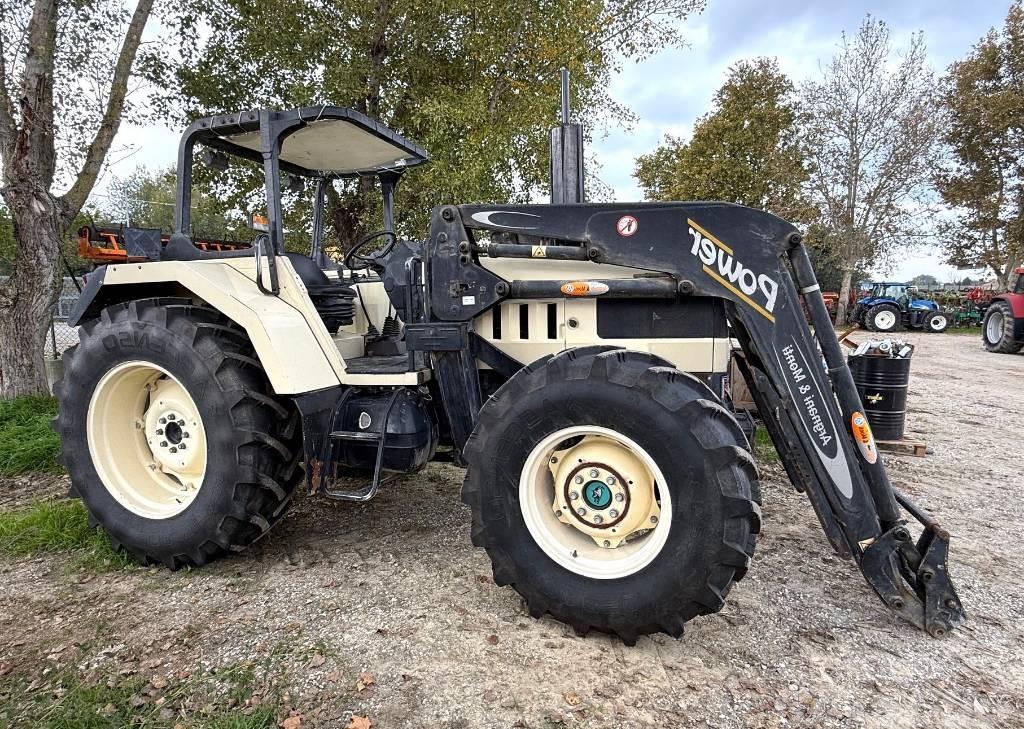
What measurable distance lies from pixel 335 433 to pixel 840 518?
2402 mm

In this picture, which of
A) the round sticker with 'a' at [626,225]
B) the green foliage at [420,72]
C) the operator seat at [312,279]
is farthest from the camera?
the green foliage at [420,72]

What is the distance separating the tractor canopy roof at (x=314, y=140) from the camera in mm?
3297

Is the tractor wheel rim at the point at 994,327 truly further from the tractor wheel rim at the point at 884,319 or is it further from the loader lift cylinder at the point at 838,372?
the loader lift cylinder at the point at 838,372

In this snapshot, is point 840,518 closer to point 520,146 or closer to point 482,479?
point 482,479

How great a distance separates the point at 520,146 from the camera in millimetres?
9188

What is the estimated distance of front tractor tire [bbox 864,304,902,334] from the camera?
2028cm

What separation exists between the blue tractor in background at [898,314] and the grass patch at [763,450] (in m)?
17.1

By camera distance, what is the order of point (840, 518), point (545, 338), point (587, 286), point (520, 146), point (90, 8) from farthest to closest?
point (520, 146) < point (90, 8) < point (545, 338) < point (587, 286) < point (840, 518)

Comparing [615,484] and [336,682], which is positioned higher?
[615,484]

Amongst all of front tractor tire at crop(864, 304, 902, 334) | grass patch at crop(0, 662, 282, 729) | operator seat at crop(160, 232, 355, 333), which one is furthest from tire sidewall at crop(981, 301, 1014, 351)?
grass patch at crop(0, 662, 282, 729)

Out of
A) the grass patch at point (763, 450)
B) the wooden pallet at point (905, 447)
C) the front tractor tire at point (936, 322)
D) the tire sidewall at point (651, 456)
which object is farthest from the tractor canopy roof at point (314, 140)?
the front tractor tire at point (936, 322)

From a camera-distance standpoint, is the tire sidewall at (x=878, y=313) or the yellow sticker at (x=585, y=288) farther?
the tire sidewall at (x=878, y=313)

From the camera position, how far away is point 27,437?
5301 millimetres

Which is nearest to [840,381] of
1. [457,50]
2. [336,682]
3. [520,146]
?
[336,682]
